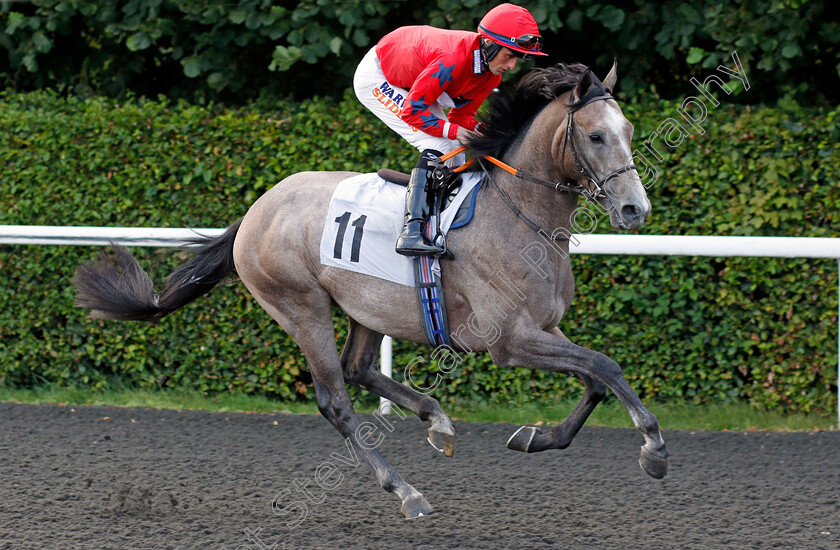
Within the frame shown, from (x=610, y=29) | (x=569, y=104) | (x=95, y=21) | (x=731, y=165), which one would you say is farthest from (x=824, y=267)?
(x=95, y=21)

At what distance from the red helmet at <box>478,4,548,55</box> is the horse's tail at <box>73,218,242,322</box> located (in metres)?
1.75

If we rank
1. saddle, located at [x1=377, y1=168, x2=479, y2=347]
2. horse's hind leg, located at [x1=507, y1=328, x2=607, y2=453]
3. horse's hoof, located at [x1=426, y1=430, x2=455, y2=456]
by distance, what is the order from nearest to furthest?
1. horse's hind leg, located at [x1=507, y1=328, x2=607, y2=453]
2. saddle, located at [x1=377, y1=168, x2=479, y2=347]
3. horse's hoof, located at [x1=426, y1=430, x2=455, y2=456]

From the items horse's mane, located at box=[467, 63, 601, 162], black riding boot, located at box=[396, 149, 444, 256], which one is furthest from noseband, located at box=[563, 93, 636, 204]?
black riding boot, located at box=[396, 149, 444, 256]

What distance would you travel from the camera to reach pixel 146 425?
555 centimetres

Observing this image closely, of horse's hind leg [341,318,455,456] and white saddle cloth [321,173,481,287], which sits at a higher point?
white saddle cloth [321,173,481,287]

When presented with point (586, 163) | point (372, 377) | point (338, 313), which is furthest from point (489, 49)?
point (338, 313)

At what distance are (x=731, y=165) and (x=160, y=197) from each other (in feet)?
12.6

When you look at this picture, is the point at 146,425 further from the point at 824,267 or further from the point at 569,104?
the point at 824,267

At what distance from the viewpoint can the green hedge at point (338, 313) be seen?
5.38m

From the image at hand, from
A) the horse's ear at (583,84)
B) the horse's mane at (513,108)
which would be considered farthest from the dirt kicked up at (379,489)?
the horse's ear at (583,84)

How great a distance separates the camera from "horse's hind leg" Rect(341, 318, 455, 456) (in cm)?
431

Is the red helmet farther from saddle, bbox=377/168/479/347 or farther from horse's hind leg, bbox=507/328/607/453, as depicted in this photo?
horse's hind leg, bbox=507/328/607/453

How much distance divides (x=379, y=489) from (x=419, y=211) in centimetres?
151

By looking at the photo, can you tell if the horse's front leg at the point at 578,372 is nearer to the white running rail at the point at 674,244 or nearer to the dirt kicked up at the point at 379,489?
the dirt kicked up at the point at 379,489
